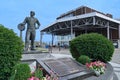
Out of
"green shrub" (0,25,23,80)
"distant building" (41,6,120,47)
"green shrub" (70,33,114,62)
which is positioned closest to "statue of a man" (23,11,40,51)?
"green shrub" (70,33,114,62)

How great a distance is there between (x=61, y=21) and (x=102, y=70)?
125 ft

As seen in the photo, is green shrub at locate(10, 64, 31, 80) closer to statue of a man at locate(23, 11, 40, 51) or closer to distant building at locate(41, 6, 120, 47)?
statue of a man at locate(23, 11, 40, 51)

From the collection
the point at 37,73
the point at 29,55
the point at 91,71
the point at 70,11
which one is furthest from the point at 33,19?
the point at 70,11

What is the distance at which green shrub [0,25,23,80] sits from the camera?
5172mm

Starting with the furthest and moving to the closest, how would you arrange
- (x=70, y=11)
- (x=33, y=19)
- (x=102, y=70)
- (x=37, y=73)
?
(x=70, y=11) → (x=33, y=19) → (x=102, y=70) → (x=37, y=73)

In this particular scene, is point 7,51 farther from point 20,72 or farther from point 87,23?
point 87,23

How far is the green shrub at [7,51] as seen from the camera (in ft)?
17.0

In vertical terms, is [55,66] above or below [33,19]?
Result: below

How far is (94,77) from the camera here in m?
7.91

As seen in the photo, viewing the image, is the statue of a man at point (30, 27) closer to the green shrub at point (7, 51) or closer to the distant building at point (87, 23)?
the green shrub at point (7, 51)

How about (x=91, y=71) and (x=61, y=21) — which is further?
(x=61, y=21)

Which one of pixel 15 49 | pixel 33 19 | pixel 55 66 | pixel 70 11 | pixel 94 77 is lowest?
pixel 94 77

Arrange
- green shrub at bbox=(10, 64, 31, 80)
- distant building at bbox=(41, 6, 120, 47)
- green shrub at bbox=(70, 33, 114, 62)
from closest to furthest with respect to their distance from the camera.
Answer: green shrub at bbox=(10, 64, 31, 80) → green shrub at bbox=(70, 33, 114, 62) → distant building at bbox=(41, 6, 120, 47)

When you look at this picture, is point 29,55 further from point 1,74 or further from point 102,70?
point 1,74
